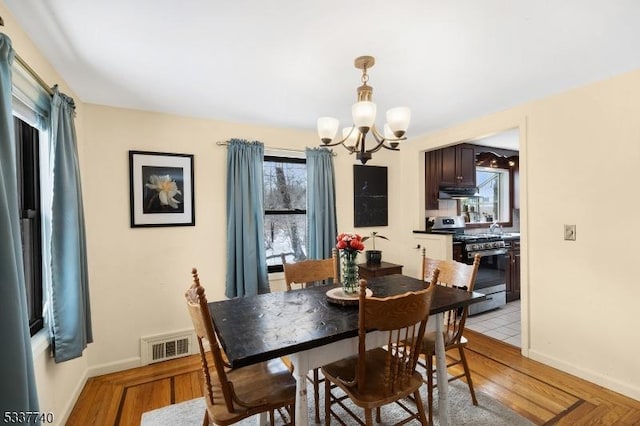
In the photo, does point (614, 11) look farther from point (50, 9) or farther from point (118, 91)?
point (118, 91)

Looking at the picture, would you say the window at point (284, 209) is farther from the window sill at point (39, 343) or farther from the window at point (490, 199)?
the window at point (490, 199)

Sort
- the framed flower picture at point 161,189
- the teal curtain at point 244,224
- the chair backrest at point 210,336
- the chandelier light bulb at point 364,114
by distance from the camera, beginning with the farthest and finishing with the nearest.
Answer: the teal curtain at point 244,224 → the framed flower picture at point 161,189 → the chandelier light bulb at point 364,114 → the chair backrest at point 210,336

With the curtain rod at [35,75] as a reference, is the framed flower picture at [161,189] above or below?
below

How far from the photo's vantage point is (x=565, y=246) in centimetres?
257

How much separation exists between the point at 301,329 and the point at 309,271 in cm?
108

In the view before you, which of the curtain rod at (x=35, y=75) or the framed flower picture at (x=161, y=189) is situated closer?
the curtain rod at (x=35, y=75)

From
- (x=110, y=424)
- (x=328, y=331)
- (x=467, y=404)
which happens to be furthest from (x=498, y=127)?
(x=110, y=424)

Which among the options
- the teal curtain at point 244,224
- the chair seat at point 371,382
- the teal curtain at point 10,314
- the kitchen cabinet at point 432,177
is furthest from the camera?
the kitchen cabinet at point 432,177

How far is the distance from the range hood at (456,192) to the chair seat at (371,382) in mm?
3005

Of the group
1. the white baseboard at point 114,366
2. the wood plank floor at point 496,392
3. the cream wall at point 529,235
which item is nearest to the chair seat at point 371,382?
the wood plank floor at point 496,392

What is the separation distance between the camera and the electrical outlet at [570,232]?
8.24ft

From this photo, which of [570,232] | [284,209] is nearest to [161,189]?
[284,209]

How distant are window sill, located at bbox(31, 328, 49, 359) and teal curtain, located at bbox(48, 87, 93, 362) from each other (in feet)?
0.14

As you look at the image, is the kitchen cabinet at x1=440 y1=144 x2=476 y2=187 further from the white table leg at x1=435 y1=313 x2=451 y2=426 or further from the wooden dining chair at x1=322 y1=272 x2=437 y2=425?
the wooden dining chair at x1=322 y1=272 x2=437 y2=425
